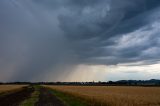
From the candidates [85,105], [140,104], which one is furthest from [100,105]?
[140,104]

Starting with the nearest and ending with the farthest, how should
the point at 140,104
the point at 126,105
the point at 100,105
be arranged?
the point at 126,105 < the point at 140,104 < the point at 100,105

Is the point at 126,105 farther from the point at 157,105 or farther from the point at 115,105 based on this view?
→ the point at 157,105

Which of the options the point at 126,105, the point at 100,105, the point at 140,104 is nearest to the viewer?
the point at 126,105

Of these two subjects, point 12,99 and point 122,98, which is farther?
point 12,99

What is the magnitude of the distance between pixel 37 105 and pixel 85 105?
6.18m

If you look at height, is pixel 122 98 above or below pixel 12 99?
below

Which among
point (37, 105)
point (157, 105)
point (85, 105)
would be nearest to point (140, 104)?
point (157, 105)

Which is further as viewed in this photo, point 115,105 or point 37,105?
point 37,105

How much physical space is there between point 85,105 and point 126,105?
7524mm

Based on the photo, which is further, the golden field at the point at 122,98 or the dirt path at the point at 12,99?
the dirt path at the point at 12,99

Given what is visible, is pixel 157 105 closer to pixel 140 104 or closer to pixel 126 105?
pixel 140 104

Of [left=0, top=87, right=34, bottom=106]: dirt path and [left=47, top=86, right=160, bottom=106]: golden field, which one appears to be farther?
[left=0, top=87, right=34, bottom=106]: dirt path

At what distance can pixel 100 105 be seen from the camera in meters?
31.1

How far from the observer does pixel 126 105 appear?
2655cm
